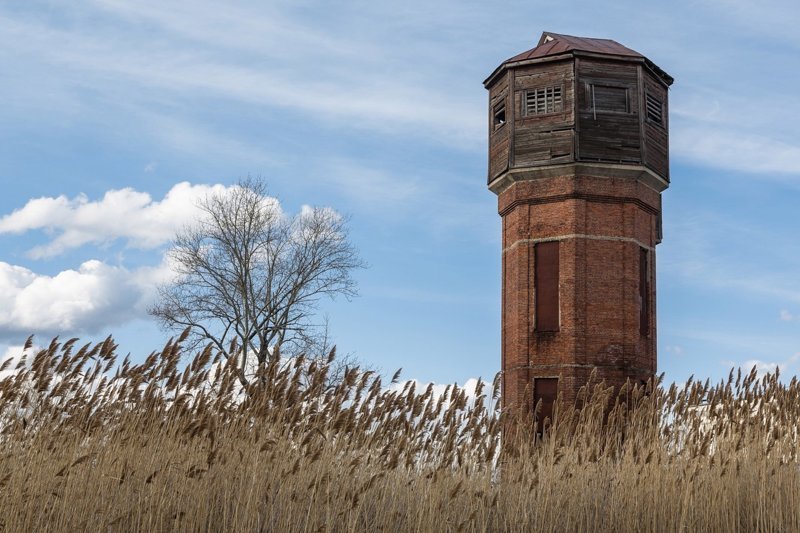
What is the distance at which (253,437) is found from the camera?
625 centimetres

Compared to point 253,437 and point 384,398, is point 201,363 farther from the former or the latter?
point 384,398

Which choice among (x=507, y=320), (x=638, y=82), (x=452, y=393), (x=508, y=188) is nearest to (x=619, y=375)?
(x=507, y=320)

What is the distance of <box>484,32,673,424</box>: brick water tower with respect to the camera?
75.8 ft

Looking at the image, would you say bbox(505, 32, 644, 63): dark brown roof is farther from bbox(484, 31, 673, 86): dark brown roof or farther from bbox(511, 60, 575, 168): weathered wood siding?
bbox(511, 60, 575, 168): weathered wood siding

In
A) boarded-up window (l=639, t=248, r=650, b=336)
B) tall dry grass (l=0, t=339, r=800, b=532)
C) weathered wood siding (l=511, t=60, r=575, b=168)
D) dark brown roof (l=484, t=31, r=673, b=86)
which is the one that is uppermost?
dark brown roof (l=484, t=31, r=673, b=86)

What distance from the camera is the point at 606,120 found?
78.2ft

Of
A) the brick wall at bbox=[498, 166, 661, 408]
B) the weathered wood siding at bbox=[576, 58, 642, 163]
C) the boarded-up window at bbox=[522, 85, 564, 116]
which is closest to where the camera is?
the brick wall at bbox=[498, 166, 661, 408]

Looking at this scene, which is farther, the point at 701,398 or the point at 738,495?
the point at 701,398

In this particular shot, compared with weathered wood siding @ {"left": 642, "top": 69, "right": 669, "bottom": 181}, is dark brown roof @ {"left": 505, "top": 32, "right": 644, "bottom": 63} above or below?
above

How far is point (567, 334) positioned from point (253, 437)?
57.7 ft

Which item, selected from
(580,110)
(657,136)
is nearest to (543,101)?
(580,110)

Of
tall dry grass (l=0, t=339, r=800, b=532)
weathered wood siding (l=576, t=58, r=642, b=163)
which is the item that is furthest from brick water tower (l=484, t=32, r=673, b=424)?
tall dry grass (l=0, t=339, r=800, b=532)

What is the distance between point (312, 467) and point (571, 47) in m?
20.0

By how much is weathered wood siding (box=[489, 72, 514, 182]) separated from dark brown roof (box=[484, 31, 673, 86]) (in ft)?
1.31
